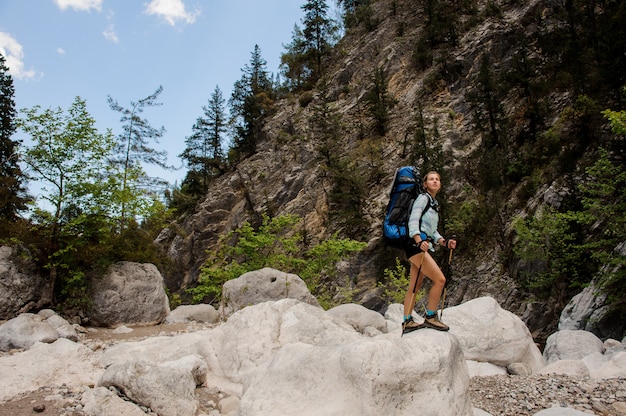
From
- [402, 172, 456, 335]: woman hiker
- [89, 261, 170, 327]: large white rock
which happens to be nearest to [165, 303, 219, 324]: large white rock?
[89, 261, 170, 327]: large white rock

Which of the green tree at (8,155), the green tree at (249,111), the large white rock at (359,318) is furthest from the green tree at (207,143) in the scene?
the large white rock at (359,318)

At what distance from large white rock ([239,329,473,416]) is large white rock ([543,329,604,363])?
641cm

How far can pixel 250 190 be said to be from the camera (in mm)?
36719

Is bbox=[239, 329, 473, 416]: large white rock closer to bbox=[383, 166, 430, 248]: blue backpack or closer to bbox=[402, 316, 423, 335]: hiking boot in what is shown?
bbox=[402, 316, 423, 335]: hiking boot

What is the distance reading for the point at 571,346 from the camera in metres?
9.30

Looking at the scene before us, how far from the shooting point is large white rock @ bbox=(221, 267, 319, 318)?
11.7 metres

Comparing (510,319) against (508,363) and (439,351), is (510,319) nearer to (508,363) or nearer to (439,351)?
(508,363)

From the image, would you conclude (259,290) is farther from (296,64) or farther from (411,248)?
(296,64)

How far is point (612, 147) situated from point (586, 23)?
12.4 m

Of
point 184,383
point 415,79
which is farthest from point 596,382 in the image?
point 415,79

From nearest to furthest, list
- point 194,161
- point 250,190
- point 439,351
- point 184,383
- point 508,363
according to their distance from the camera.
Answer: point 439,351, point 184,383, point 508,363, point 250,190, point 194,161

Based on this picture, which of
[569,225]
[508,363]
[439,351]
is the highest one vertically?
[569,225]

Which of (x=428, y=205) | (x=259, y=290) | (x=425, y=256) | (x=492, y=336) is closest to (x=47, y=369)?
(x=259, y=290)

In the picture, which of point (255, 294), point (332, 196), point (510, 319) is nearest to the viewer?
point (510, 319)
